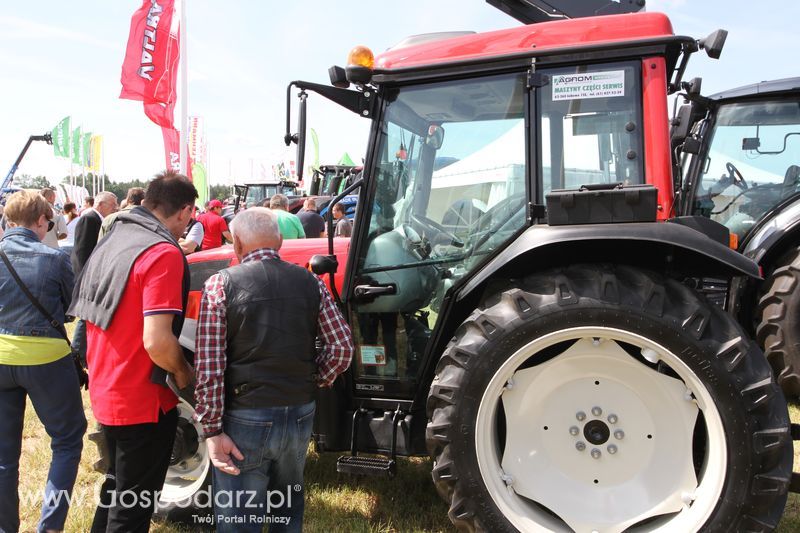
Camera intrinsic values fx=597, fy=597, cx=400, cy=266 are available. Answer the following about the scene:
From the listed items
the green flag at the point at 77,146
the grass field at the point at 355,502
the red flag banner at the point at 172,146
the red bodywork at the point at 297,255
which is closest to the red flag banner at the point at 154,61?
the red flag banner at the point at 172,146

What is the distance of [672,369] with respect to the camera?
2355 millimetres

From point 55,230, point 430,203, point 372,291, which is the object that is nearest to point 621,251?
point 430,203

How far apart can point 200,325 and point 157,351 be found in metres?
0.21

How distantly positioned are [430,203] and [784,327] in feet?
9.16

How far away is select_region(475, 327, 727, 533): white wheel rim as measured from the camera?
2318mm

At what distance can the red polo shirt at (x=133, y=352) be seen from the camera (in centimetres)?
215

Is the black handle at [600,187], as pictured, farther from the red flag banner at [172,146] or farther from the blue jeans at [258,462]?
→ the red flag banner at [172,146]

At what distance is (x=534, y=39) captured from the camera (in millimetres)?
2576

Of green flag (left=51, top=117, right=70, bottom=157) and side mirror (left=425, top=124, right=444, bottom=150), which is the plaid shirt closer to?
side mirror (left=425, top=124, right=444, bottom=150)

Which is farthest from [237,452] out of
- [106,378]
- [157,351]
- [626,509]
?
[626,509]

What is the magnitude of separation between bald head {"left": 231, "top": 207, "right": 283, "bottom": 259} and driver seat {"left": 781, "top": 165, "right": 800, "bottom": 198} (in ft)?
14.1

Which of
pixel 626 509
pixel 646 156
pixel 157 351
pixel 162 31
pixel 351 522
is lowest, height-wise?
pixel 351 522

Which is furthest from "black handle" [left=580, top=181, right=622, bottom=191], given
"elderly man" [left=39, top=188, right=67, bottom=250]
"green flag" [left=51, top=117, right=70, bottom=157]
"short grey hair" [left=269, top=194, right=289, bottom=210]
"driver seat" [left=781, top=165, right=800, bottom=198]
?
"green flag" [left=51, top=117, right=70, bottom=157]

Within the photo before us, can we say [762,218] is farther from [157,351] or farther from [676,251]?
[157,351]
